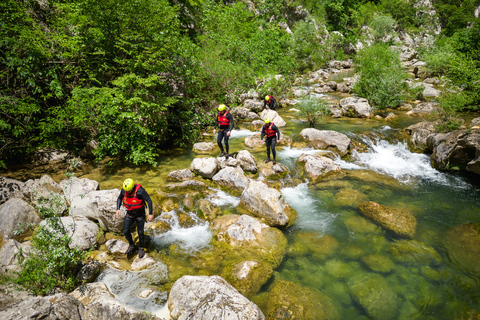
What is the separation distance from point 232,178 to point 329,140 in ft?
21.5

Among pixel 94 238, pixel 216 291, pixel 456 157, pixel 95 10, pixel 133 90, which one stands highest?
pixel 95 10

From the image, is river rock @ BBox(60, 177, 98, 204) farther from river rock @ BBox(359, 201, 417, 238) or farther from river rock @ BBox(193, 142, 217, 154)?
river rock @ BBox(359, 201, 417, 238)

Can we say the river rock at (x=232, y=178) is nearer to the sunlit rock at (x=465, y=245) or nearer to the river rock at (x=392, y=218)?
the river rock at (x=392, y=218)

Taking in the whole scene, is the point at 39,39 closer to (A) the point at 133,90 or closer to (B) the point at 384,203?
(A) the point at 133,90

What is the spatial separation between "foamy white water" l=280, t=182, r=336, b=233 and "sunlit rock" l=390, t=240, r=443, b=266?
199cm

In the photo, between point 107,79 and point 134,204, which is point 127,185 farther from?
point 107,79

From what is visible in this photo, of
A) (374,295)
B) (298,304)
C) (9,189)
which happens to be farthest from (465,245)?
(9,189)

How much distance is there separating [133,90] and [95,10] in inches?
139

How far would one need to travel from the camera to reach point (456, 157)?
1085 centimetres

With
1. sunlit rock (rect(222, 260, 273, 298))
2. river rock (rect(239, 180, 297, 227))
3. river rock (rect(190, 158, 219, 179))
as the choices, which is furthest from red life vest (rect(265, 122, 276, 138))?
sunlit rock (rect(222, 260, 273, 298))

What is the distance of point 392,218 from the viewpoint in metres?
8.15

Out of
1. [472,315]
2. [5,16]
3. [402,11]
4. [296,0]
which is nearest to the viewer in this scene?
[472,315]

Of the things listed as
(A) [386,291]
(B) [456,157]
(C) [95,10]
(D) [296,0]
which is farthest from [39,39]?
(D) [296,0]

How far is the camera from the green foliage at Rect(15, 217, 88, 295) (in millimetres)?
4934
